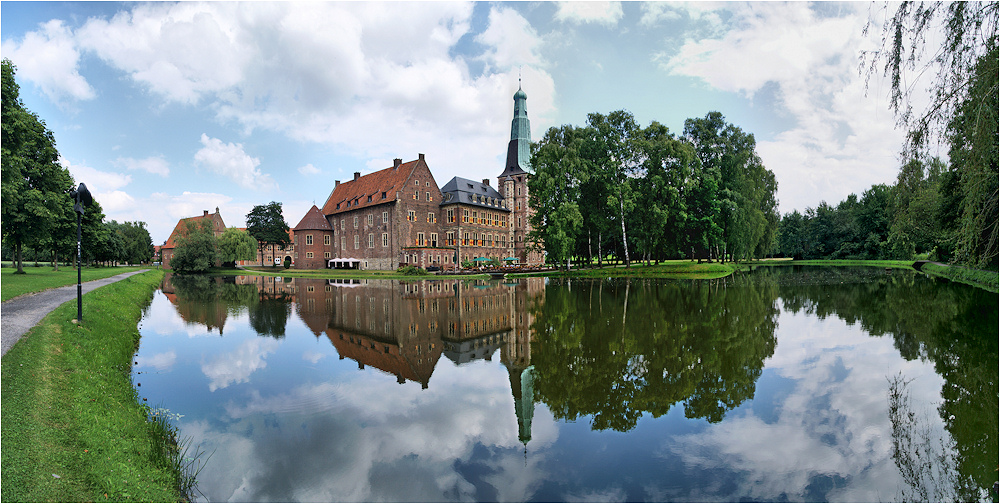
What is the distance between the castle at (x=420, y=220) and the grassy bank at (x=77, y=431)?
149ft

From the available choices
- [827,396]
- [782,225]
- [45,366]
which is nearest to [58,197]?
[45,366]

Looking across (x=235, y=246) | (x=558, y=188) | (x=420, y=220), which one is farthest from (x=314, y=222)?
(x=558, y=188)

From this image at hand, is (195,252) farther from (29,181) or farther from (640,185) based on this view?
(640,185)

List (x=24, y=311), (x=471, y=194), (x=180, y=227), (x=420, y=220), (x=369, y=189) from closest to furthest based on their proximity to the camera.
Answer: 1. (x=24, y=311)
2. (x=420, y=220)
3. (x=471, y=194)
4. (x=369, y=189)
5. (x=180, y=227)

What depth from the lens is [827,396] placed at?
8.34m

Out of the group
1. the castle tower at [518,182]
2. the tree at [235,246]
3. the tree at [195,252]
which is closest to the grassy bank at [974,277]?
the castle tower at [518,182]

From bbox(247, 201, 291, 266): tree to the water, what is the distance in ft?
196

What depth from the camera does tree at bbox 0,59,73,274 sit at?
78.8 feet

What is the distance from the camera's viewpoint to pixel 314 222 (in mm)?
67500

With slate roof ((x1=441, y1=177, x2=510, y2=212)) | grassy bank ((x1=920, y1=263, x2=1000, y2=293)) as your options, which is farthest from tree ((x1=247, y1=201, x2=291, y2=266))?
grassy bank ((x1=920, y1=263, x2=1000, y2=293))

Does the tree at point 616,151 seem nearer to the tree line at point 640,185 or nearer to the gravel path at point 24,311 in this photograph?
the tree line at point 640,185

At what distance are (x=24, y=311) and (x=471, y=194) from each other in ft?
165

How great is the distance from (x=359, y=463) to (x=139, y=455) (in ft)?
8.90

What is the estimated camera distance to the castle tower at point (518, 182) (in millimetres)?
67188
